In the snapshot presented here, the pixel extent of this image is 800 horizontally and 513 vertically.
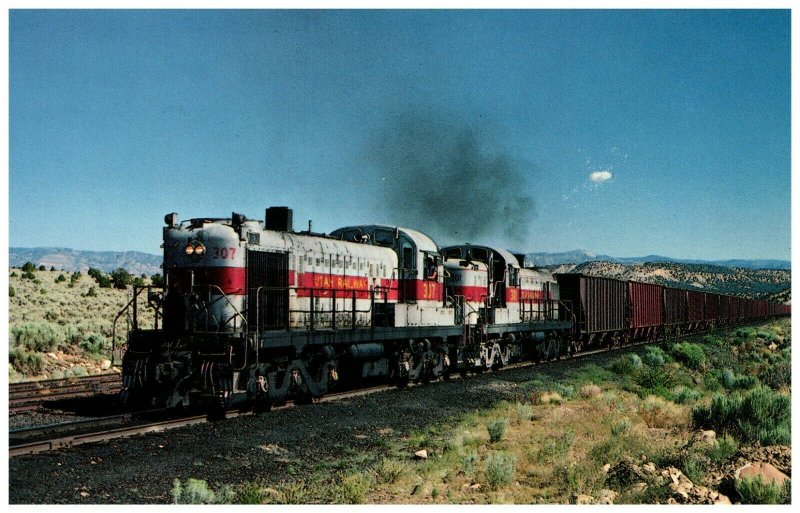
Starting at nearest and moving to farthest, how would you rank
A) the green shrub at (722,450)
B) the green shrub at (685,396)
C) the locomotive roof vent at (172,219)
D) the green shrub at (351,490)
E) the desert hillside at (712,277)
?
the green shrub at (351,490), the green shrub at (722,450), the locomotive roof vent at (172,219), the green shrub at (685,396), the desert hillside at (712,277)

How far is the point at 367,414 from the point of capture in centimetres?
1282

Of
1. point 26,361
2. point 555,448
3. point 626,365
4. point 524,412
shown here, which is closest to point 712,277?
point 626,365

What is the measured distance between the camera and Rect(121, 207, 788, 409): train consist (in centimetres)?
1235

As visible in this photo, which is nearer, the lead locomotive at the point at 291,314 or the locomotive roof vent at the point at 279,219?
the lead locomotive at the point at 291,314

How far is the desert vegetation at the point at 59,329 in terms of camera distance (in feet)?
65.0

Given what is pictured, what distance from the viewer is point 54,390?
50.1 ft

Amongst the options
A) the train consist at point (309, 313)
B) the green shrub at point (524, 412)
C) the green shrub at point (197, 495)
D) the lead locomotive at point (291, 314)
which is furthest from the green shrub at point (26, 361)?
the green shrub at point (197, 495)

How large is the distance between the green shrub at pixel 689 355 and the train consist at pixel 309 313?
249 inches

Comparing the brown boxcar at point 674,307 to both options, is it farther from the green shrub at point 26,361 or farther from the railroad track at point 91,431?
the green shrub at point 26,361

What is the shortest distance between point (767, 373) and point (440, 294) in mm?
10045

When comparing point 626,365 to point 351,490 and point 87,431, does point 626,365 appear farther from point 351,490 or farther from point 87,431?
point 87,431
